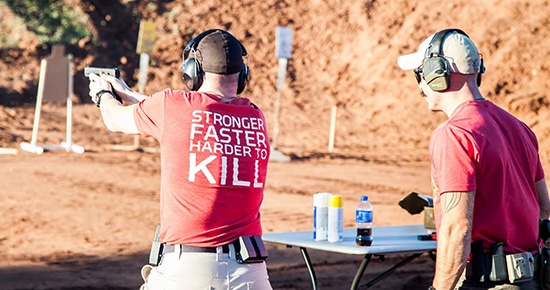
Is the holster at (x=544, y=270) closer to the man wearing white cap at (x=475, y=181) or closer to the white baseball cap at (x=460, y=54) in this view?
the man wearing white cap at (x=475, y=181)

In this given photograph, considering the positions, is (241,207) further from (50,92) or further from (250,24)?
(250,24)

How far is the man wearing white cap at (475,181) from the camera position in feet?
10.3

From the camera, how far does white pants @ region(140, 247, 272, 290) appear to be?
330 centimetres

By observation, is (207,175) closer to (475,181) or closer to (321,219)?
(475,181)

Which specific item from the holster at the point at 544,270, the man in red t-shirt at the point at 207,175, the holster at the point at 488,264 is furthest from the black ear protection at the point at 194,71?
the holster at the point at 544,270

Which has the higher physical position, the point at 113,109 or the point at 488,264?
the point at 113,109

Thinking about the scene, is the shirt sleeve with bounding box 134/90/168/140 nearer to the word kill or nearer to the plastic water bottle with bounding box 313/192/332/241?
the word kill

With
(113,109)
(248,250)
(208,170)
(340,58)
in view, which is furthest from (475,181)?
(340,58)

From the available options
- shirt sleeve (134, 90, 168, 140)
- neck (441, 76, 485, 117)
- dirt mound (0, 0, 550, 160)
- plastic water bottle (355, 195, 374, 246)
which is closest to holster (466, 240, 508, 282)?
neck (441, 76, 485, 117)

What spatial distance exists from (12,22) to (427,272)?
54.6ft

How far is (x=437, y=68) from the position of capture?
3.31 m

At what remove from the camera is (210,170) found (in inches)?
132

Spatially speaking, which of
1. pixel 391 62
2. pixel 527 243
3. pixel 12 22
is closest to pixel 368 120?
pixel 391 62

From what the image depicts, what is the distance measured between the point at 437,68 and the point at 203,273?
1122 millimetres
